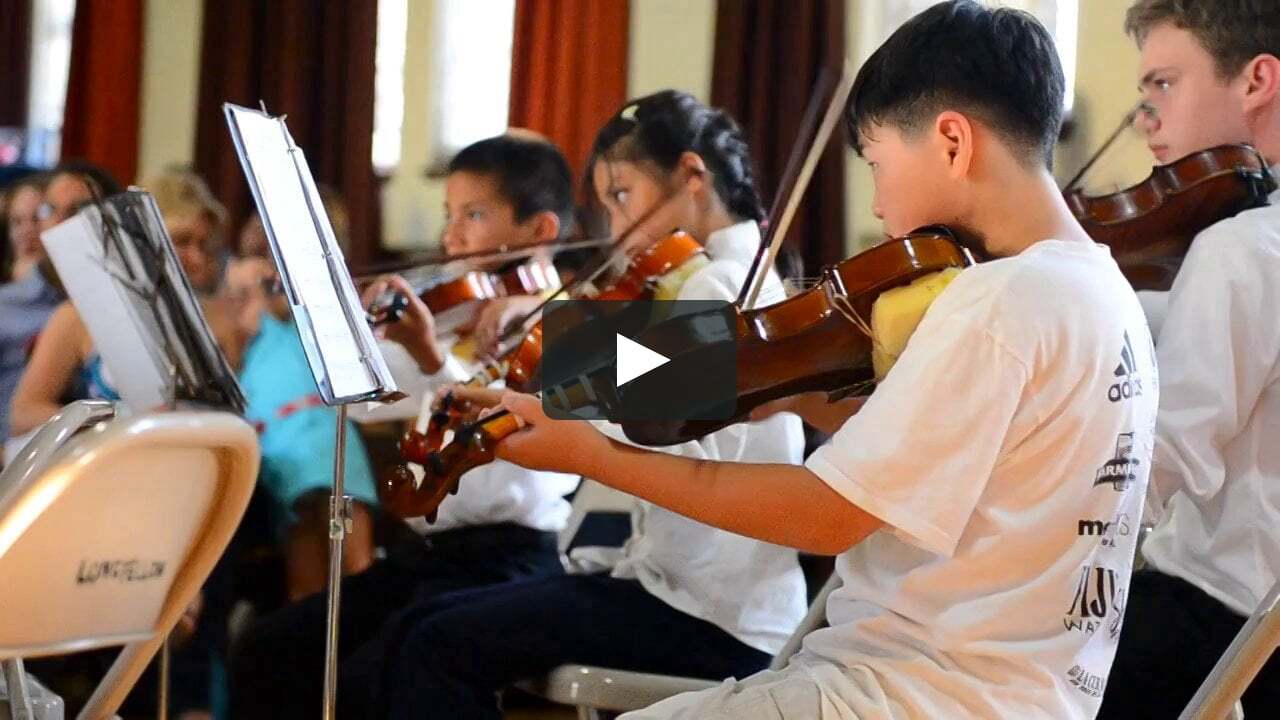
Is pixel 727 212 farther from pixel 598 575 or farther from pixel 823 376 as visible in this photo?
pixel 823 376

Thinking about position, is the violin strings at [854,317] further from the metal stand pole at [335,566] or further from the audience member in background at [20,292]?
the audience member in background at [20,292]

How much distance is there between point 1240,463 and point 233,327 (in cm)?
241

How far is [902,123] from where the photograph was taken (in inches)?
54.0

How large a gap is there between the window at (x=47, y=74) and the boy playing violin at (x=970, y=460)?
440 cm

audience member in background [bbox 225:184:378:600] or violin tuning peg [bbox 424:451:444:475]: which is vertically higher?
violin tuning peg [bbox 424:451:444:475]

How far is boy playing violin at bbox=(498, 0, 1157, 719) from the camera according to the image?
123 centimetres

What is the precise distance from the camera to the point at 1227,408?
160 centimetres

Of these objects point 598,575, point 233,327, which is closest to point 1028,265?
point 598,575

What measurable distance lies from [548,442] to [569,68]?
3532 millimetres

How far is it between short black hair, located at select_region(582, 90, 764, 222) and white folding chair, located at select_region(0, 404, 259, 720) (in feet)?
3.42

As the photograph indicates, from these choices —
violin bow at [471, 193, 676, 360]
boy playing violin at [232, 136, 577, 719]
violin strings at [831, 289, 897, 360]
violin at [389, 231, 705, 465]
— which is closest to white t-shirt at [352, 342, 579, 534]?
boy playing violin at [232, 136, 577, 719]

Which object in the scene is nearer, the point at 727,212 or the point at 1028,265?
the point at 1028,265

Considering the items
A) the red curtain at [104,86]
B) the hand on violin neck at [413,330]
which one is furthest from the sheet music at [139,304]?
the red curtain at [104,86]
